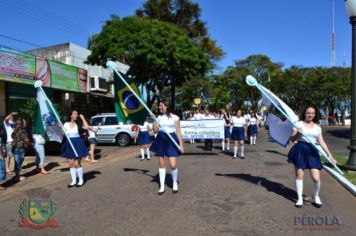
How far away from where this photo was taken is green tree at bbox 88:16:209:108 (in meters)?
26.1

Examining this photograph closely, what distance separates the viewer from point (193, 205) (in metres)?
7.30

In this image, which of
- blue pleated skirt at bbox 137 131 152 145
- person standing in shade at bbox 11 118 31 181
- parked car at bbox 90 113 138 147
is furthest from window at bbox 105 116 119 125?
person standing in shade at bbox 11 118 31 181

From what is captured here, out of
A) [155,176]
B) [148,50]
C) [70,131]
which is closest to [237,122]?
[155,176]

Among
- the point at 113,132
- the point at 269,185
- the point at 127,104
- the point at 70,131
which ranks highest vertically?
the point at 127,104

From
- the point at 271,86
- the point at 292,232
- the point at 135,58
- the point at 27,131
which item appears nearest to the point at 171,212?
the point at 292,232

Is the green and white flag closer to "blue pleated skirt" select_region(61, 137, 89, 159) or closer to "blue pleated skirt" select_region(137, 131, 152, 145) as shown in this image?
"blue pleated skirt" select_region(61, 137, 89, 159)

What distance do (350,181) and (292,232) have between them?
13.6ft

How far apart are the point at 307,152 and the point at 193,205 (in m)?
2.13

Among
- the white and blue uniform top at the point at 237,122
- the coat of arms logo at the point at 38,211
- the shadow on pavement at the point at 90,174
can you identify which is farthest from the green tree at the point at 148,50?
the coat of arms logo at the point at 38,211

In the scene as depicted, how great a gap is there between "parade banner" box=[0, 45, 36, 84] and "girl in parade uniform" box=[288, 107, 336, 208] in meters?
16.1

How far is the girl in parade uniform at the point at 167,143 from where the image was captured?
8.38 m

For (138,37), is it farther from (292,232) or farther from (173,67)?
(292,232)

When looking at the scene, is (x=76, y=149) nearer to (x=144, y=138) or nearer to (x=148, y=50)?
(x=144, y=138)

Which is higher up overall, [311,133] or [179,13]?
[179,13]
